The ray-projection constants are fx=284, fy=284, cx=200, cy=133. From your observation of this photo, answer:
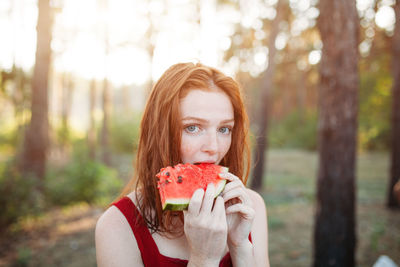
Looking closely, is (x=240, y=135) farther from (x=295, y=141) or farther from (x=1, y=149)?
(x=1, y=149)

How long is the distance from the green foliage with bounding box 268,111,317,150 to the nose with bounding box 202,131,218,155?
2423 centimetres

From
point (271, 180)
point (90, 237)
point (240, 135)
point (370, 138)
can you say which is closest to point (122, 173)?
point (271, 180)

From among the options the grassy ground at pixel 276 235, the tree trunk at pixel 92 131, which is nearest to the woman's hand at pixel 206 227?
the grassy ground at pixel 276 235

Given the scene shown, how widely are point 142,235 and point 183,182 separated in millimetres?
527

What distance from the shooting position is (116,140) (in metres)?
26.1

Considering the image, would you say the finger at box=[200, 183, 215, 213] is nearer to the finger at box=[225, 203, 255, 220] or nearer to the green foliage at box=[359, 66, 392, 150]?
the finger at box=[225, 203, 255, 220]

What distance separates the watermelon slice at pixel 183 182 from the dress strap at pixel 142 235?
36 centimetres

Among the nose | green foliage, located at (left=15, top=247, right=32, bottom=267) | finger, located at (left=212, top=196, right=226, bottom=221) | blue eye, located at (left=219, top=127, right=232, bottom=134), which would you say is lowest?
green foliage, located at (left=15, top=247, right=32, bottom=267)

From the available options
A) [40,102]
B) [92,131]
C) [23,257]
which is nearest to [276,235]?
[23,257]

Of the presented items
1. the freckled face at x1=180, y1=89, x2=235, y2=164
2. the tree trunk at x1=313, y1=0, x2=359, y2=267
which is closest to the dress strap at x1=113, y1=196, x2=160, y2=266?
the freckled face at x1=180, y1=89, x2=235, y2=164

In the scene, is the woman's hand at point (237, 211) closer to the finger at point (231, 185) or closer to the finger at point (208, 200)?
the finger at point (231, 185)

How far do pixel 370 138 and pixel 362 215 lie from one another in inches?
813

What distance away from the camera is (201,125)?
6.11 feet

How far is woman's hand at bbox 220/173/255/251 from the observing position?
169 cm
